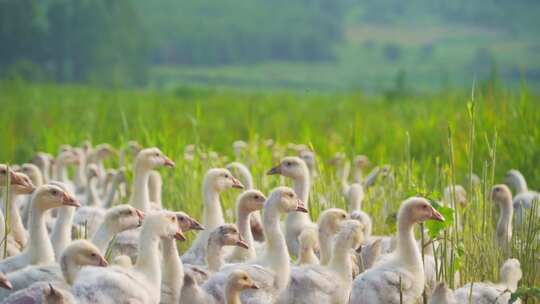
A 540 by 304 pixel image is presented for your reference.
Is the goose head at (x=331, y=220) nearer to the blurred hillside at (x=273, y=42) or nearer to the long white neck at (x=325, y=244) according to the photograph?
the long white neck at (x=325, y=244)

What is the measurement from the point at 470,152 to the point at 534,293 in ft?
4.89

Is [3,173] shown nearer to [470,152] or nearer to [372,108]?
[470,152]

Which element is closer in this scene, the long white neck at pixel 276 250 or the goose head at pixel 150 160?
the long white neck at pixel 276 250

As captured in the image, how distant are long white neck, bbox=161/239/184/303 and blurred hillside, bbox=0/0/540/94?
50577mm

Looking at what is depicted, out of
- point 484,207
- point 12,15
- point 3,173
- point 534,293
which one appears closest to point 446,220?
point 484,207

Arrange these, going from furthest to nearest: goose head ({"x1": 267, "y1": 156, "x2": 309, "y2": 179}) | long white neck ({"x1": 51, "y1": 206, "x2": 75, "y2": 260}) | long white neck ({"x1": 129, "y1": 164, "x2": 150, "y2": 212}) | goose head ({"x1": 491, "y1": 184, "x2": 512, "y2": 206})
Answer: long white neck ({"x1": 129, "y1": 164, "x2": 150, "y2": 212}) < goose head ({"x1": 267, "y1": 156, "x2": 309, "y2": 179}) < goose head ({"x1": 491, "y1": 184, "x2": 512, "y2": 206}) < long white neck ({"x1": 51, "y1": 206, "x2": 75, "y2": 260})

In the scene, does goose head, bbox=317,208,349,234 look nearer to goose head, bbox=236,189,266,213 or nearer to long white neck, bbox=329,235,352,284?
goose head, bbox=236,189,266,213

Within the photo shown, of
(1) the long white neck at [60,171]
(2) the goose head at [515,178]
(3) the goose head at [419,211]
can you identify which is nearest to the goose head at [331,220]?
(3) the goose head at [419,211]

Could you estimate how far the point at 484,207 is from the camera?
917 cm

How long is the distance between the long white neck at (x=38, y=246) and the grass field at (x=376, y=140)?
267cm

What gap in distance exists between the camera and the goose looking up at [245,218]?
10.0 metres

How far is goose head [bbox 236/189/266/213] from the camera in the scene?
1012 cm

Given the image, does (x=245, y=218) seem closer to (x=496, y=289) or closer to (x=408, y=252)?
(x=408, y=252)

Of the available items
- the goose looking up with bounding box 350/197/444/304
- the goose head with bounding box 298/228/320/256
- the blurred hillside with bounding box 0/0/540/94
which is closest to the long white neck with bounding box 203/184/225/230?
the goose head with bounding box 298/228/320/256
